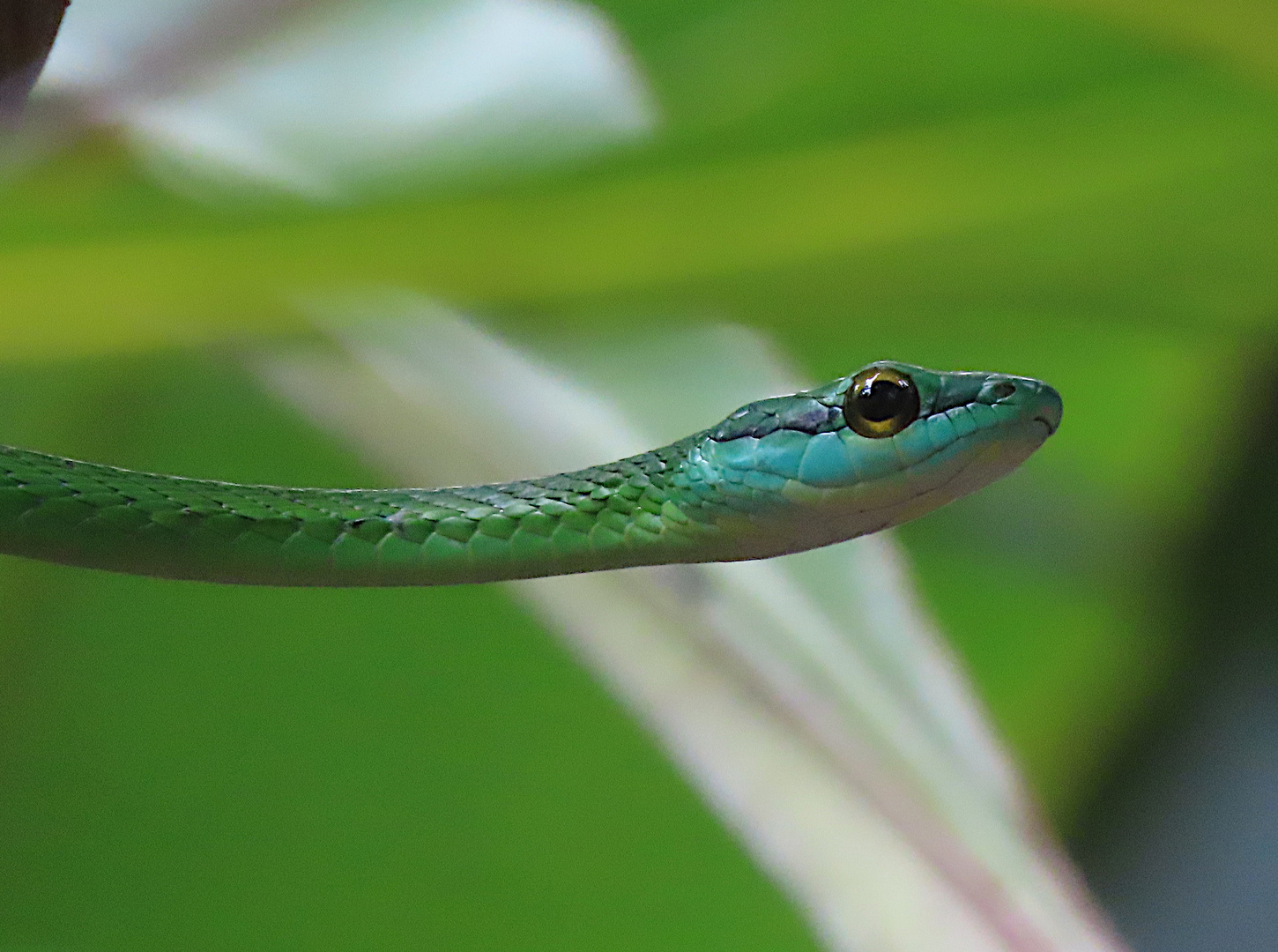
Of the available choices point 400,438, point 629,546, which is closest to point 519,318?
point 400,438

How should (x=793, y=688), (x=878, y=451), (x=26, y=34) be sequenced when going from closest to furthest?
1. (x=26, y=34)
2. (x=878, y=451)
3. (x=793, y=688)

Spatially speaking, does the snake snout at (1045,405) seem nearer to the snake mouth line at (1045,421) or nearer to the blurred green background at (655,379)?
the snake mouth line at (1045,421)

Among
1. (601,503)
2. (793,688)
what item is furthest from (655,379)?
(601,503)

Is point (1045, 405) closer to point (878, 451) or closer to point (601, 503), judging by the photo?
point (878, 451)

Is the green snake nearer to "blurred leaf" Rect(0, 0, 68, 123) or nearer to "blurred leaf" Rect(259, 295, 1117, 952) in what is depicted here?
"blurred leaf" Rect(0, 0, 68, 123)

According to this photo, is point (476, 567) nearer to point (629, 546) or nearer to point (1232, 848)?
point (629, 546)

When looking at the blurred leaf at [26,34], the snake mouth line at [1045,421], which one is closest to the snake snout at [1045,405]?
the snake mouth line at [1045,421]
